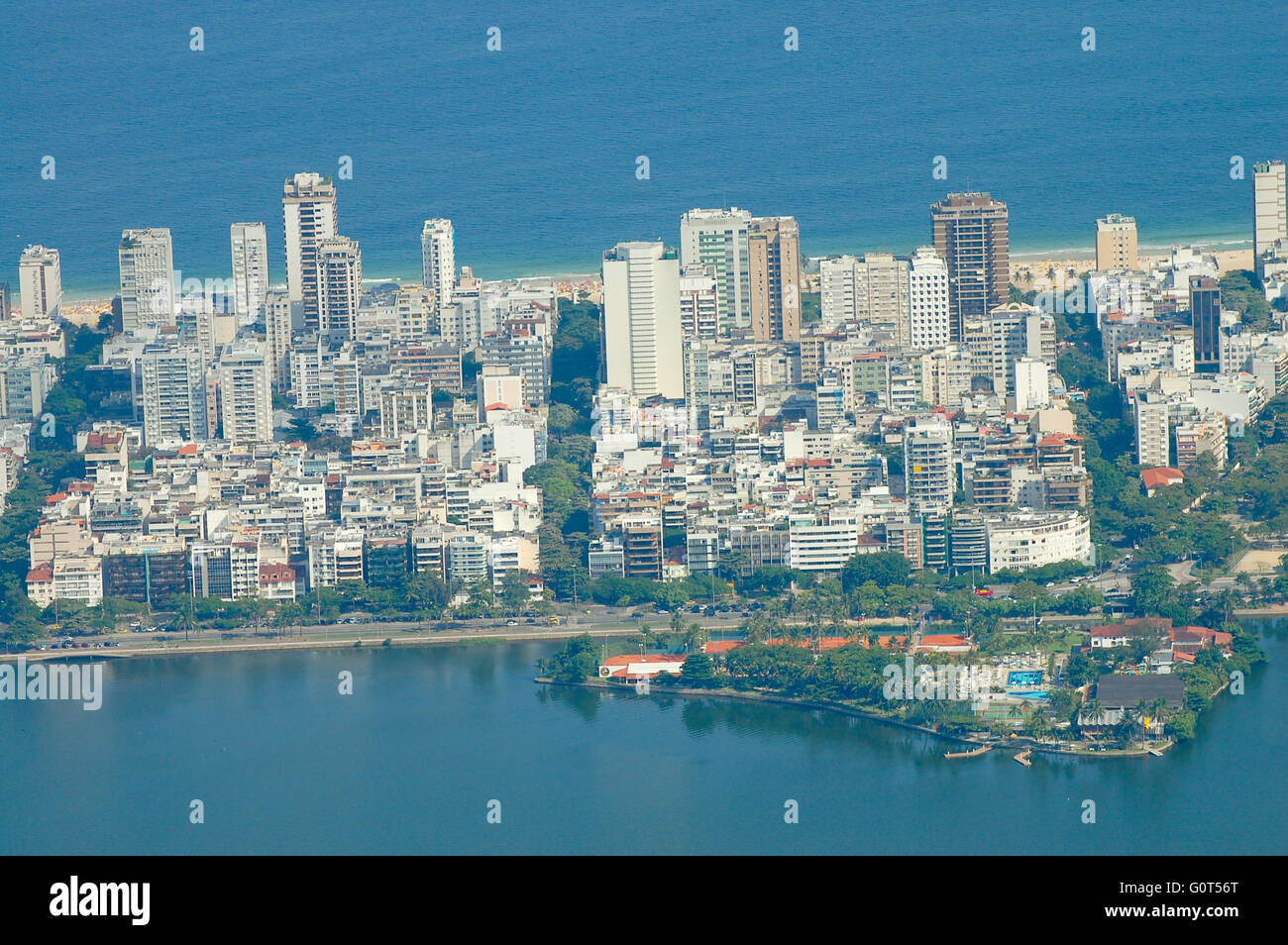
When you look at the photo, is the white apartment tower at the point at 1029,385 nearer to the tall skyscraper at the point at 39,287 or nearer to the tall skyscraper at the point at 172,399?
the tall skyscraper at the point at 172,399

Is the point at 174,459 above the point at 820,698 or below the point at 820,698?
above

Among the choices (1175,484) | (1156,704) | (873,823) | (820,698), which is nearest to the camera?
(873,823)

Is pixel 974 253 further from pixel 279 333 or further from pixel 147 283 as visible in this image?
pixel 147 283

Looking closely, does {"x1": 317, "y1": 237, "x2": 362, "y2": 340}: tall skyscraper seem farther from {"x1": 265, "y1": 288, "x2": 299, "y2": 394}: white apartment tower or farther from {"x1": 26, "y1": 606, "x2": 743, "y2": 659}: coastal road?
{"x1": 26, "y1": 606, "x2": 743, "y2": 659}: coastal road

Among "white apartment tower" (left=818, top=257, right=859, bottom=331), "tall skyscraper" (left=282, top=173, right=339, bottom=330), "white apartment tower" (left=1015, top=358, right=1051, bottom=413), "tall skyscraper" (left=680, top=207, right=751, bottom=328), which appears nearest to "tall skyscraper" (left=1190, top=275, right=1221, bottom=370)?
"white apartment tower" (left=1015, top=358, right=1051, bottom=413)

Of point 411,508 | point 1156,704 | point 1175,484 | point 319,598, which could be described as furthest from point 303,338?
point 1156,704

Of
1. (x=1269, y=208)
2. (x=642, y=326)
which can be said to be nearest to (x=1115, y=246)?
(x=1269, y=208)
